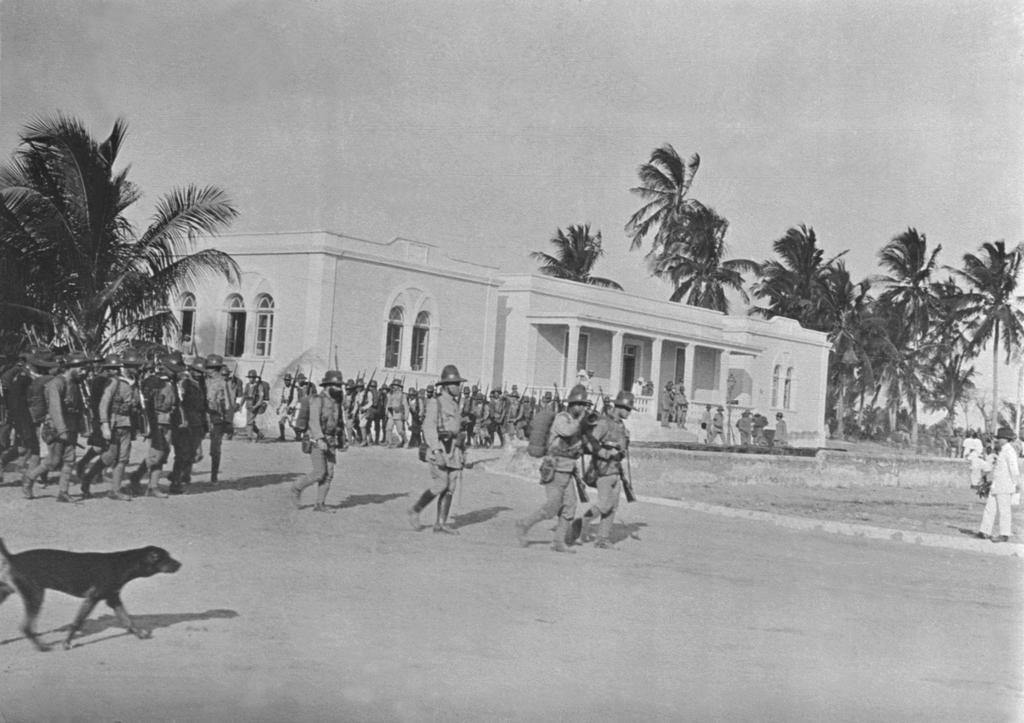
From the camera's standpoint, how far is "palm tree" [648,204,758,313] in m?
26.3

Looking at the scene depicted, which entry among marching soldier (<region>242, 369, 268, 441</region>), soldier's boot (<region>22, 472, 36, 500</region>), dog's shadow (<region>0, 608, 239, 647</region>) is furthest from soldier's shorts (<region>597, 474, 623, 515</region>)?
marching soldier (<region>242, 369, 268, 441</region>)

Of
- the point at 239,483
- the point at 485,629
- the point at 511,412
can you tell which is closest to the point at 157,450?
the point at 239,483

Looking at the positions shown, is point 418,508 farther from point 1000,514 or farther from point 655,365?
point 655,365

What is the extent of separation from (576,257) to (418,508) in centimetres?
1713

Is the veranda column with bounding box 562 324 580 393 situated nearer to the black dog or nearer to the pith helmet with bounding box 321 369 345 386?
the pith helmet with bounding box 321 369 345 386

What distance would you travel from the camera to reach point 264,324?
18641 mm

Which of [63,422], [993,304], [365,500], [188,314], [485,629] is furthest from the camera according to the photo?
[993,304]

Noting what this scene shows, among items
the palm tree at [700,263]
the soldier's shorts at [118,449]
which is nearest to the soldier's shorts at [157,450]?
the soldier's shorts at [118,449]

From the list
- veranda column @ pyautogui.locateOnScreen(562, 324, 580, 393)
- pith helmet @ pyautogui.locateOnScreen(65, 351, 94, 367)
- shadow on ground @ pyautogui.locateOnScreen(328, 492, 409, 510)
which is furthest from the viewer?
veranda column @ pyautogui.locateOnScreen(562, 324, 580, 393)

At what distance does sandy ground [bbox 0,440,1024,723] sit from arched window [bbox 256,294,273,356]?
7277 mm

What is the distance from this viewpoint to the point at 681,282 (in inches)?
1225

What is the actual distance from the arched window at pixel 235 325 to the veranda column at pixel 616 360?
400 inches

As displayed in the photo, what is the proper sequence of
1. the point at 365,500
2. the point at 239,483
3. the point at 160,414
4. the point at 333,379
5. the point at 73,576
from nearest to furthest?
1. the point at 73,576
2. the point at 333,379
3. the point at 160,414
4. the point at 365,500
5. the point at 239,483

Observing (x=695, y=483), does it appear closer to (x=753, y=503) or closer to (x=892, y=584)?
(x=753, y=503)
